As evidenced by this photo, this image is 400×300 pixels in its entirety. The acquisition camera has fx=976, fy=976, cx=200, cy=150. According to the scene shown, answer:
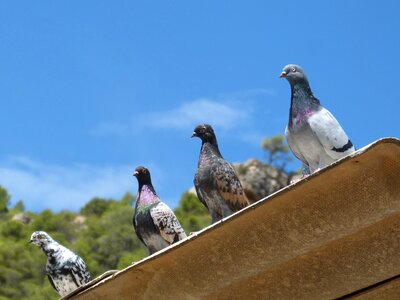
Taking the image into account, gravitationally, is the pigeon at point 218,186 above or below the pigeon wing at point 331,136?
above

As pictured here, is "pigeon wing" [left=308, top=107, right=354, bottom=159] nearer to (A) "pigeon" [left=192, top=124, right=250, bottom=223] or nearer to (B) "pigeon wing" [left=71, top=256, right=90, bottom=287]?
(A) "pigeon" [left=192, top=124, right=250, bottom=223]

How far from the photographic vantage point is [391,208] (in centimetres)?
393

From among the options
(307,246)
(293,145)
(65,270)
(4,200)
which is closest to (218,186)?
(293,145)

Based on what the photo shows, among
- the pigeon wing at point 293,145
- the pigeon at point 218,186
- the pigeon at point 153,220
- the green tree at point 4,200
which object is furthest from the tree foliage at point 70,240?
the pigeon wing at point 293,145

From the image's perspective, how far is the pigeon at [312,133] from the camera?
533cm

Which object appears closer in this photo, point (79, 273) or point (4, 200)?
point (79, 273)

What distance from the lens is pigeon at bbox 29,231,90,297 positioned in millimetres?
7871

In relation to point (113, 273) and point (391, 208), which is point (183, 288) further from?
point (391, 208)

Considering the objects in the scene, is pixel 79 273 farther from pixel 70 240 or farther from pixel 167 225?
pixel 70 240

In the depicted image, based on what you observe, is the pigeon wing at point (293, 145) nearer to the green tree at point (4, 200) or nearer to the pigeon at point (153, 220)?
the pigeon at point (153, 220)

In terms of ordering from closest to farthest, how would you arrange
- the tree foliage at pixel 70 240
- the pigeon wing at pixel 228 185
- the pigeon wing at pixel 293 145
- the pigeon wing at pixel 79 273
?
the pigeon wing at pixel 293 145 < the pigeon wing at pixel 228 185 < the pigeon wing at pixel 79 273 < the tree foliage at pixel 70 240

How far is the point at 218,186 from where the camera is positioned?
6.46 metres

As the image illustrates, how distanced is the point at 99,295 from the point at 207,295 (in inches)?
26.3

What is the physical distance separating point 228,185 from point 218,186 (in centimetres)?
7
